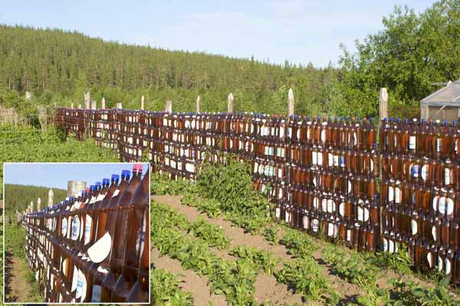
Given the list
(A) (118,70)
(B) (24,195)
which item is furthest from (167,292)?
(A) (118,70)

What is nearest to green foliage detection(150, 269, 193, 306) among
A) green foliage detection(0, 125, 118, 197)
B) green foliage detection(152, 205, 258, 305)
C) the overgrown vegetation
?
green foliage detection(152, 205, 258, 305)

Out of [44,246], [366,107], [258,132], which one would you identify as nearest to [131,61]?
[366,107]

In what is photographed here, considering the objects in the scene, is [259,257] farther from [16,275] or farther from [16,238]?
[16,238]

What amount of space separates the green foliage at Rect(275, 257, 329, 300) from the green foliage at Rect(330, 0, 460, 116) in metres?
25.0

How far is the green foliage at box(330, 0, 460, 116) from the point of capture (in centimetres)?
3192

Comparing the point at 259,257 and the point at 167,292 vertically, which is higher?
the point at 259,257

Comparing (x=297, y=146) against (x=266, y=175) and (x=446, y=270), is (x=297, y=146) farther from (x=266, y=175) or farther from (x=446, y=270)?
(x=446, y=270)

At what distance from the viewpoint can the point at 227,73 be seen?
112375 mm

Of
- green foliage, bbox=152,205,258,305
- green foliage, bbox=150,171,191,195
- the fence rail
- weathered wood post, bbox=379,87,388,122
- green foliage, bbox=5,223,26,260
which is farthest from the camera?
green foliage, bbox=150,171,191,195

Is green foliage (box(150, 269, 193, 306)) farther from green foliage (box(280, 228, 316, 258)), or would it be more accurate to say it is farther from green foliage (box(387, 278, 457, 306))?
green foliage (box(387, 278, 457, 306))

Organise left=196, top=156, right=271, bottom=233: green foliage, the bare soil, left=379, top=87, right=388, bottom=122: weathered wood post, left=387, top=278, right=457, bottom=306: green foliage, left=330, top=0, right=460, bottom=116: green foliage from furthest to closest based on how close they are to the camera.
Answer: left=330, top=0, right=460, bottom=116: green foliage < left=196, top=156, right=271, bottom=233: green foliage < left=379, top=87, right=388, bottom=122: weathered wood post < left=387, top=278, right=457, bottom=306: green foliage < the bare soil

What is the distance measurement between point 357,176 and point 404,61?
2636 cm

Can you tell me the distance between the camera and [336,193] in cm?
891

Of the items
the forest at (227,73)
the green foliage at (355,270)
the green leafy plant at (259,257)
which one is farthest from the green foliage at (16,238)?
the forest at (227,73)
